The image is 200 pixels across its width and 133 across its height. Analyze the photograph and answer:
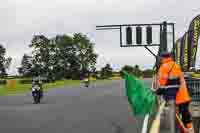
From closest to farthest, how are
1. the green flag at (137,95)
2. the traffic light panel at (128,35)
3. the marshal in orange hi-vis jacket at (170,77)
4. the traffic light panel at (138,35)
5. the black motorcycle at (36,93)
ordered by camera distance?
the marshal in orange hi-vis jacket at (170,77) → the green flag at (137,95) → the black motorcycle at (36,93) → the traffic light panel at (138,35) → the traffic light panel at (128,35)

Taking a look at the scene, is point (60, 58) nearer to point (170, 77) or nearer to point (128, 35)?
point (128, 35)

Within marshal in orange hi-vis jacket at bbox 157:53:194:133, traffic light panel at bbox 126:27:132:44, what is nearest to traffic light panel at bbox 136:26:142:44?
traffic light panel at bbox 126:27:132:44

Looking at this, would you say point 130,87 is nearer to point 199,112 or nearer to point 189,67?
point 199,112

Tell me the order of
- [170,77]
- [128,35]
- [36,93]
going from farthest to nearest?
[128,35] < [36,93] < [170,77]

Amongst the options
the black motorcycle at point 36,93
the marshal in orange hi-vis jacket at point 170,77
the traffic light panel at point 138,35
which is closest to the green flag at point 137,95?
the marshal in orange hi-vis jacket at point 170,77

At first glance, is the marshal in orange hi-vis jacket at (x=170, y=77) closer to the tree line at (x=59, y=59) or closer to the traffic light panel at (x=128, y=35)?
the traffic light panel at (x=128, y=35)

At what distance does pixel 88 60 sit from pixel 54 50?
11.2 m

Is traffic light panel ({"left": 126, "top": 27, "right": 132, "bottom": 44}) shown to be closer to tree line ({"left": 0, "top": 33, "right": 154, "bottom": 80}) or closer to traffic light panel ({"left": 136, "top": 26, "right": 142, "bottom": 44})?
traffic light panel ({"left": 136, "top": 26, "right": 142, "bottom": 44})

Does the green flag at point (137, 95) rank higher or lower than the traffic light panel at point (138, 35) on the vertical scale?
lower

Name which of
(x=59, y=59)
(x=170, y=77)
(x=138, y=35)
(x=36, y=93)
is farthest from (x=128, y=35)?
(x=59, y=59)

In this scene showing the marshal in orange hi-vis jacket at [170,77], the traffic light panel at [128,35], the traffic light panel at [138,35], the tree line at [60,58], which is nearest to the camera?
the marshal in orange hi-vis jacket at [170,77]

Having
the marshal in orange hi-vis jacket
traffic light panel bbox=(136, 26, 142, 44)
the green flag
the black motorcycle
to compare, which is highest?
traffic light panel bbox=(136, 26, 142, 44)

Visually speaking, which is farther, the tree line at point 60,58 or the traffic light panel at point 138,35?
the tree line at point 60,58

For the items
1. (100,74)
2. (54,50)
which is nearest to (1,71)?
(54,50)
